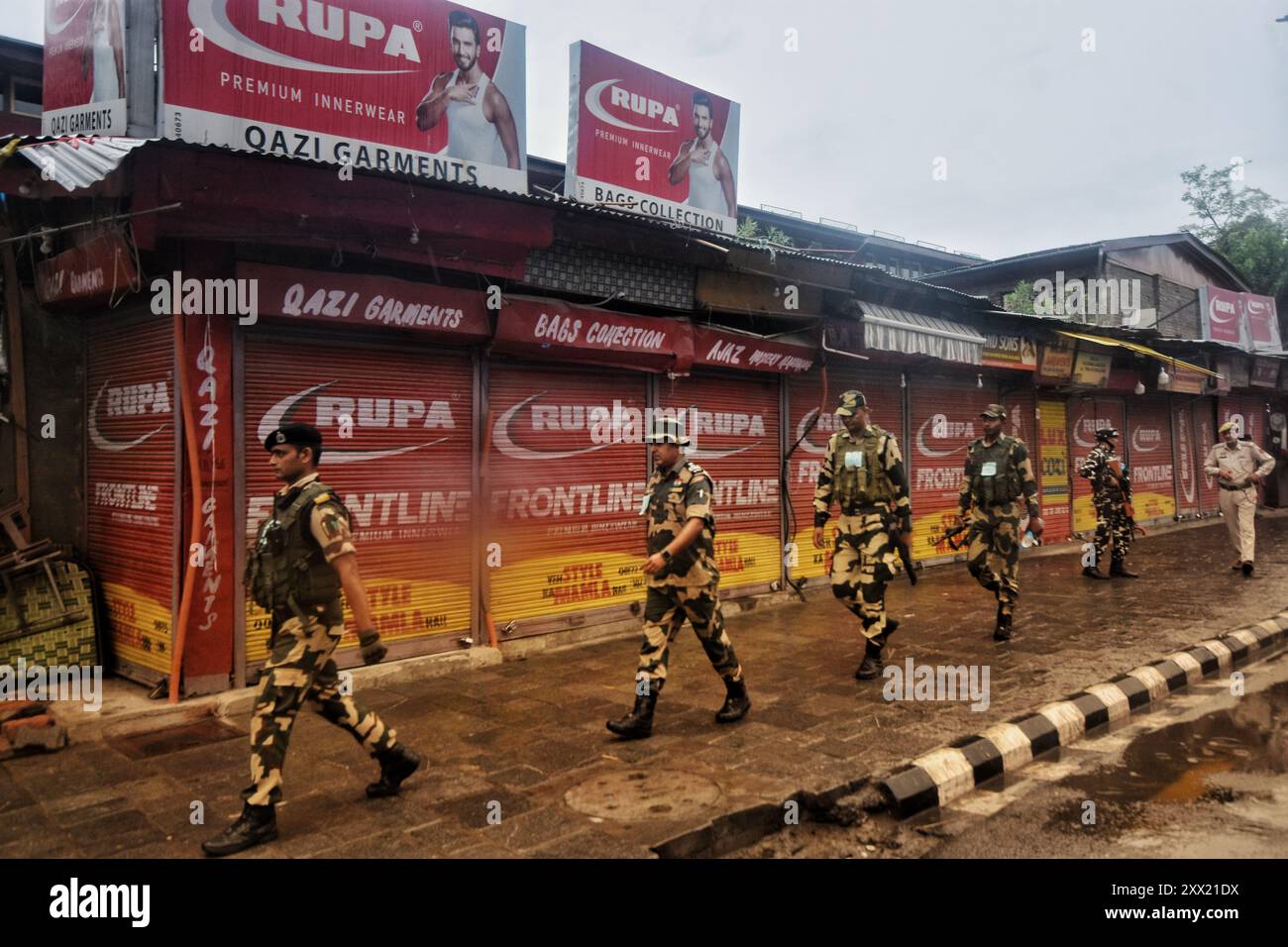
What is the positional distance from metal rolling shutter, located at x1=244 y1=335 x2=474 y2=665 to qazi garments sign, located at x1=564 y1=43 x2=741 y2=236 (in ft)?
11.7

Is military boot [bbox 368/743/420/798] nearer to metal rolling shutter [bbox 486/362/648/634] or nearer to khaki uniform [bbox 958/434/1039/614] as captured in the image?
metal rolling shutter [bbox 486/362/648/634]

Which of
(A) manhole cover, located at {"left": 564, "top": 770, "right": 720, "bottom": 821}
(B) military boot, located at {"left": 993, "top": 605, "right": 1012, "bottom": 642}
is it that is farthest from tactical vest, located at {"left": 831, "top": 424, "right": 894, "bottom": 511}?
(A) manhole cover, located at {"left": 564, "top": 770, "right": 720, "bottom": 821}

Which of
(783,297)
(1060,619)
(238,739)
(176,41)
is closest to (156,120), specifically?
(176,41)

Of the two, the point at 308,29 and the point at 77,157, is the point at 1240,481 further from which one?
the point at 77,157

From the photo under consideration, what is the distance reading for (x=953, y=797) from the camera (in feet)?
15.3

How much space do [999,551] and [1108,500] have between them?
447 centimetres

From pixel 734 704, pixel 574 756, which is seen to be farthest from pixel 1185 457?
pixel 574 756

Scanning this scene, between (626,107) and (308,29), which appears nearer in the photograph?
(308,29)

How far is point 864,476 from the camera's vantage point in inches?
270

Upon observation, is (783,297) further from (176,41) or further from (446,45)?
(176,41)

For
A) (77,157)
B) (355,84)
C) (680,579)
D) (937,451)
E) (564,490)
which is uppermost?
(355,84)
